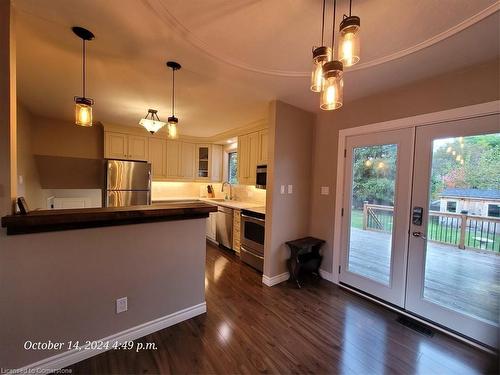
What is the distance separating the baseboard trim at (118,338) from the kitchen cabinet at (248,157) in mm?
2261

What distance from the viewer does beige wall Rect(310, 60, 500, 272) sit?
6.22 feet

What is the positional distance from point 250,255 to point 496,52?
338cm

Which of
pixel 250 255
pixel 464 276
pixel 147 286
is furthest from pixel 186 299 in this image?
pixel 464 276

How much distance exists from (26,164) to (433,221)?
5578mm

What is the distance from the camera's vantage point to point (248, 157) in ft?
13.1

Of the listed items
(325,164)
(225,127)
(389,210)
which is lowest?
(389,210)

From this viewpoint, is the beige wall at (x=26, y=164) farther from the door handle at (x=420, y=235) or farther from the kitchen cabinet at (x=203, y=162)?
the door handle at (x=420, y=235)

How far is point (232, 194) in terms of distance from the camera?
211 inches

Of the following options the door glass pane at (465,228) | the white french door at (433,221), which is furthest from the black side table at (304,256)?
the door glass pane at (465,228)

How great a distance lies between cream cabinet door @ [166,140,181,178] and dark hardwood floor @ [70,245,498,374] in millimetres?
3262

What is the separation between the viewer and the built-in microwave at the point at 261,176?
350 cm

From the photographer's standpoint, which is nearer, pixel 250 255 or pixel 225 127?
pixel 250 255

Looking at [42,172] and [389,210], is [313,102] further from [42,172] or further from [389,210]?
[42,172]

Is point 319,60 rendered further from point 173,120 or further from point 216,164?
point 216,164
